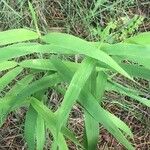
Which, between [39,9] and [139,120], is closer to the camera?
[139,120]

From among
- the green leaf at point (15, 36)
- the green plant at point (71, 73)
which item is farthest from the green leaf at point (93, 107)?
the green leaf at point (15, 36)

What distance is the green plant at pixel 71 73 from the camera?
0.83 m

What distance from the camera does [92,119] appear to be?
1.03 metres

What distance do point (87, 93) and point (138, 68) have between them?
5.4 inches

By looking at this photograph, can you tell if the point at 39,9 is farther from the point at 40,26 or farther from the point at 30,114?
the point at 30,114

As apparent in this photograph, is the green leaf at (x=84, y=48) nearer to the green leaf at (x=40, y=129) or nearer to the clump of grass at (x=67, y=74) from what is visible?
the clump of grass at (x=67, y=74)

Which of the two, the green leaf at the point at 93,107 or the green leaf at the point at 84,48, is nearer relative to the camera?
the green leaf at the point at 84,48

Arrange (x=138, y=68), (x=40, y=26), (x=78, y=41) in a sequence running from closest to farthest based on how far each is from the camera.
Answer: (x=78, y=41)
(x=138, y=68)
(x=40, y=26)

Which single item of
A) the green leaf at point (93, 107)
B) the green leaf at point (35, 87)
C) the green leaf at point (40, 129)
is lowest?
the green leaf at point (40, 129)

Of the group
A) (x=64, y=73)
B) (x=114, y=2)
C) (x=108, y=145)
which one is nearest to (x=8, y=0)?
(x=114, y=2)

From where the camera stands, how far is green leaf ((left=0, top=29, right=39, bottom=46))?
0.93 m

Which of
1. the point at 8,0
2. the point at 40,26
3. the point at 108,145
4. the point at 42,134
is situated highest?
the point at 8,0

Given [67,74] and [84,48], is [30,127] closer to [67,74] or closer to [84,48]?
[67,74]

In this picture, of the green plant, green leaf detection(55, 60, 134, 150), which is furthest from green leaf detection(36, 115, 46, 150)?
green leaf detection(55, 60, 134, 150)
